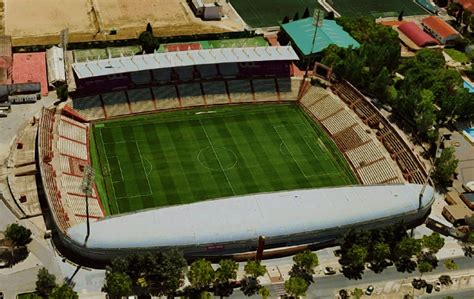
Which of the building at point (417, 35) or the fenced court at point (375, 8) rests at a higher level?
the building at point (417, 35)

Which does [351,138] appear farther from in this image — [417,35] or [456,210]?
[417,35]

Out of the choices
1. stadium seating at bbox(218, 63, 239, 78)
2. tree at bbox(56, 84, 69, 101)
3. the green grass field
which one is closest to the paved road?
stadium seating at bbox(218, 63, 239, 78)

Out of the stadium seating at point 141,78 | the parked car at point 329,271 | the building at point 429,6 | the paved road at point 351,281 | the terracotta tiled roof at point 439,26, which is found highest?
the stadium seating at point 141,78

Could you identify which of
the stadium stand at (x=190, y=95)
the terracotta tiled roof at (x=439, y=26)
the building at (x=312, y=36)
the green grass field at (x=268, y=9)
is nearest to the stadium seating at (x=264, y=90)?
the stadium stand at (x=190, y=95)

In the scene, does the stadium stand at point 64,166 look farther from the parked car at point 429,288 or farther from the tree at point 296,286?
the parked car at point 429,288

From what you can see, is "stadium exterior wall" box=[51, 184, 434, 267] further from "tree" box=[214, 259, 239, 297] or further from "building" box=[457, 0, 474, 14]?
"building" box=[457, 0, 474, 14]

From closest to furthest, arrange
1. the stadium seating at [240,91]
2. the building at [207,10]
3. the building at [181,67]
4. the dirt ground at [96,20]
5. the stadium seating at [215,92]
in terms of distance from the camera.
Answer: the building at [181,67], the stadium seating at [215,92], the stadium seating at [240,91], the dirt ground at [96,20], the building at [207,10]
